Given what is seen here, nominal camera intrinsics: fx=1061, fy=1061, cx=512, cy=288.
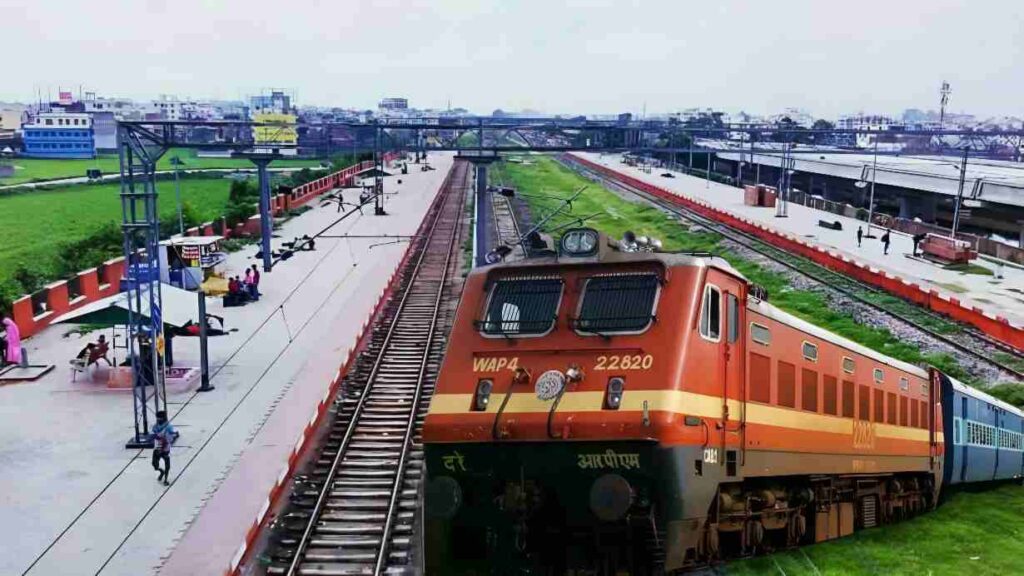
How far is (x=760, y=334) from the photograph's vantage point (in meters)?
13.2

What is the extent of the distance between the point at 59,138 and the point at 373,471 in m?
147

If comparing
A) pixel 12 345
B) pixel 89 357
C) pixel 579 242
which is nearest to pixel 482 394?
pixel 579 242

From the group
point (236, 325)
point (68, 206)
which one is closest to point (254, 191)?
point (68, 206)

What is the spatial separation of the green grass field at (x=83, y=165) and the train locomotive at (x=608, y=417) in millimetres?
112721

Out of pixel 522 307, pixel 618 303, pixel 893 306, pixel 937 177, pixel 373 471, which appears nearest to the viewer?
pixel 618 303

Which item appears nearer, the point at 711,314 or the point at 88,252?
the point at 711,314

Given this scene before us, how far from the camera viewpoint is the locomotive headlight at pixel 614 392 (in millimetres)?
11438

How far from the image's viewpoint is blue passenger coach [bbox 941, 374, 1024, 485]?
864 inches

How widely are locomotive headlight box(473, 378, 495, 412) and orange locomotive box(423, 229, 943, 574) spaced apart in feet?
0.05

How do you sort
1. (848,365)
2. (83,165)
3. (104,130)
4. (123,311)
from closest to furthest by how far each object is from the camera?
(848,365), (123,311), (104,130), (83,165)

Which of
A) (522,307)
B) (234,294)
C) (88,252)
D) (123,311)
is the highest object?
(522,307)

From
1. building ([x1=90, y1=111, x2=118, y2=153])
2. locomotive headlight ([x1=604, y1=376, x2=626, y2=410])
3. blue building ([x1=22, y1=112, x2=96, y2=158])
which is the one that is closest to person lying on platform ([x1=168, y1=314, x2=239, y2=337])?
locomotive headlight ([x1=604, y1=376, x2=626, y2=410])

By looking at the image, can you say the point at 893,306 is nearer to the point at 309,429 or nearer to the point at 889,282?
the point at 889,282

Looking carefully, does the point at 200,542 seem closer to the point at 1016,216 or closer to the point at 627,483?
the point at 627,483
